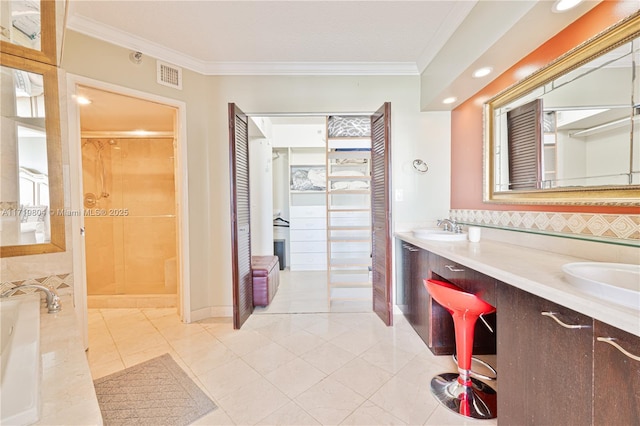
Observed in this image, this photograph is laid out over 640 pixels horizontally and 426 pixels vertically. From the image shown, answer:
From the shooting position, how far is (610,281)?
0.93 meters

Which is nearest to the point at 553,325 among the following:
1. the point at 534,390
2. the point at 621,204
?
the point at 534,390

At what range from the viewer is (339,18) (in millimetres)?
1890

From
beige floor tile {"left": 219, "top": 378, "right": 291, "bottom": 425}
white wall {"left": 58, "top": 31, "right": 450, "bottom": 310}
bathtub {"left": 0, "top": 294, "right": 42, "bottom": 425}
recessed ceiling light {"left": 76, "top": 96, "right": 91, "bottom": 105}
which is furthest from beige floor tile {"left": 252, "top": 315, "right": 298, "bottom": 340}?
recessed ceiling light {"left": 76, "top": 96, "right": 91, "bottom": 105}

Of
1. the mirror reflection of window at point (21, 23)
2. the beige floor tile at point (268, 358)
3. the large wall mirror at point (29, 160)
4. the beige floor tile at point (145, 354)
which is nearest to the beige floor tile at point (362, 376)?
the beige floor tile at point (268, 358)

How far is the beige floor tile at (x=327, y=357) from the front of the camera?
70.9 inches

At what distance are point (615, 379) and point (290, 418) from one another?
4.45 ft

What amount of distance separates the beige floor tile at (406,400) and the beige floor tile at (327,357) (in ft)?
1.17

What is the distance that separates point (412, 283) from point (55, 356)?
2.26m

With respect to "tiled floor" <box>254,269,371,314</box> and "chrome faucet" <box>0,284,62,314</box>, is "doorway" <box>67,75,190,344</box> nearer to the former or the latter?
"tiled floor" <box>254,269,371,314</box>

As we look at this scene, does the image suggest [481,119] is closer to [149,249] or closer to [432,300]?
[432,300]

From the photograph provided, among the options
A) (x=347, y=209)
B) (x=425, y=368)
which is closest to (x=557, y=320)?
(x=425, y=368)

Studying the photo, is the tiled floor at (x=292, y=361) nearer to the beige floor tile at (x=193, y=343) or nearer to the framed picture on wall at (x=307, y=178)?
the beige floor tile at (x=193, y=343)

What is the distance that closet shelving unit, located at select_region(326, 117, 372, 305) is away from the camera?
2.88 metres

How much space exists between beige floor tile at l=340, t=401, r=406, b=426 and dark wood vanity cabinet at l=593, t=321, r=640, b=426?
0.88 m
